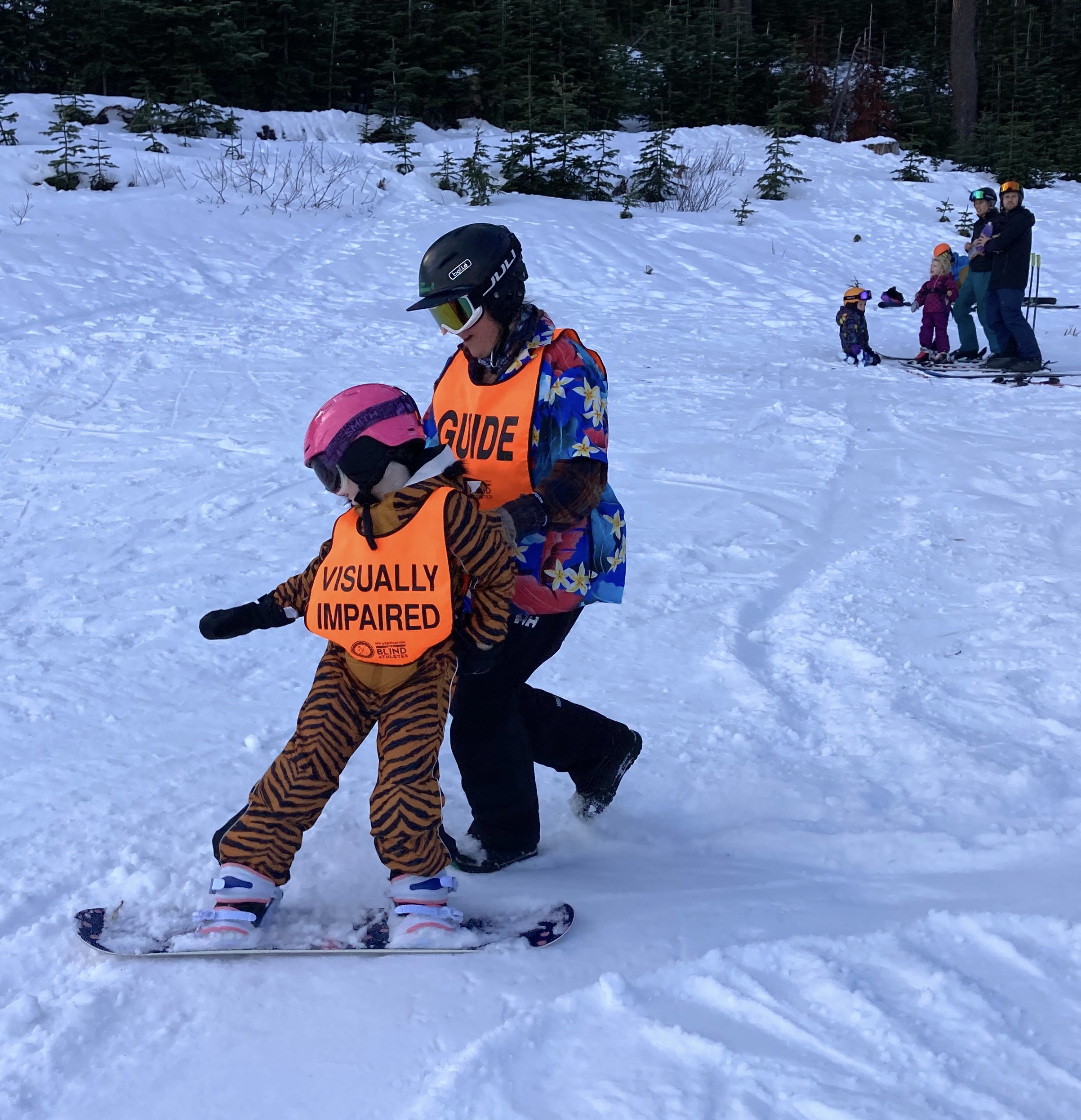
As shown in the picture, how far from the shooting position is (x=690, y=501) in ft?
21.3

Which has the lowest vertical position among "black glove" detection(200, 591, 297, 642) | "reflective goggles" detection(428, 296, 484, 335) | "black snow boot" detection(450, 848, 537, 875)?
"black snow boot" detection(450, 848, 537, 875)

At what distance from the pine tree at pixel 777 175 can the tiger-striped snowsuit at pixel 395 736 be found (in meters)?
17.3

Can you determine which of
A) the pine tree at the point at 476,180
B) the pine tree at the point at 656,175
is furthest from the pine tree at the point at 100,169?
the pine tree at the point at 656,175

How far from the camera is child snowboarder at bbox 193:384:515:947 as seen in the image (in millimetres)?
2576

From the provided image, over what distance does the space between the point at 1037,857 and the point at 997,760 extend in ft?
1.96

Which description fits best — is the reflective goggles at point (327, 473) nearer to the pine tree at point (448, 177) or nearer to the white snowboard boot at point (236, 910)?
the white snowboard boot at point (236, 910)

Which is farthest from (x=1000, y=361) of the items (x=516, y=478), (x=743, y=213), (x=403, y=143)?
(x=403, y=143)

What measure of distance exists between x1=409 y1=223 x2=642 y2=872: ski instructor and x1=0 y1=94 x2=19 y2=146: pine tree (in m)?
13.9

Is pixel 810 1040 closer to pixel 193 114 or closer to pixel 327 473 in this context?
Result: pixel 327 473

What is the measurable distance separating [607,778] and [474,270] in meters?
1.57

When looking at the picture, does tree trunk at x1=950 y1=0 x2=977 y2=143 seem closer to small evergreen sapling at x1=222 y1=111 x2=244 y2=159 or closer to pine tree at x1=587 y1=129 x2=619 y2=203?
pine tree at x1=587 y1=129 x2=619 y2=203

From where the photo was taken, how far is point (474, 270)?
2613 millimetres

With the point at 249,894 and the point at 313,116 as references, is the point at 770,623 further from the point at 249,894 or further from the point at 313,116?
the point at 313,116

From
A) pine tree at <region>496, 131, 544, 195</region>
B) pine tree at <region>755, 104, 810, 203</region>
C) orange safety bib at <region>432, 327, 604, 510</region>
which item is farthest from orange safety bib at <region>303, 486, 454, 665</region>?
pine tree at <region>755, 104, 810, 203</region>
